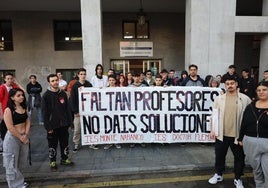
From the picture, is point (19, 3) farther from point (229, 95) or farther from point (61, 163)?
point (229, 95)

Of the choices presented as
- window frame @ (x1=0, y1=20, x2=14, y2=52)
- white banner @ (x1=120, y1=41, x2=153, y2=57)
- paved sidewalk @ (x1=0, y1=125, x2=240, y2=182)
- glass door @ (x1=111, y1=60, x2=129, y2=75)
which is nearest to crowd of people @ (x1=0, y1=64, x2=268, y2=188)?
paved sidewalk @ (x1=0, y1=125, x2=240, y2=182)

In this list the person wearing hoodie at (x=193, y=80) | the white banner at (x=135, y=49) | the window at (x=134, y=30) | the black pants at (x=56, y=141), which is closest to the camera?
the black pants at (x=56, y=141)

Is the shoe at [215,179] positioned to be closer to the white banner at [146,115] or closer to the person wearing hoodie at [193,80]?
the white banner at [146,115]

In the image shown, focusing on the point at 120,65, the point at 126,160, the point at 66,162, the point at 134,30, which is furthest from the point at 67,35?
the point at 126,160

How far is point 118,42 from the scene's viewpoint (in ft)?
40.4

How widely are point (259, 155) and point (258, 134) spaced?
0.30 metres

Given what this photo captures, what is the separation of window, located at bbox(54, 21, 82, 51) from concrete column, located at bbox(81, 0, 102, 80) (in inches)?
221

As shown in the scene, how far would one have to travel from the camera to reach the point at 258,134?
125 inches

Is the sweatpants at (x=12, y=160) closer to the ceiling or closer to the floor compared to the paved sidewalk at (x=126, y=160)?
closer to the ceiling

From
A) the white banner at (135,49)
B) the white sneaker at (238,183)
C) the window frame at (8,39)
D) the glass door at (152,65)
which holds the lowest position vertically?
the white sneaker at (238,183)

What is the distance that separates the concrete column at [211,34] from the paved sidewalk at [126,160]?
3.22 meters

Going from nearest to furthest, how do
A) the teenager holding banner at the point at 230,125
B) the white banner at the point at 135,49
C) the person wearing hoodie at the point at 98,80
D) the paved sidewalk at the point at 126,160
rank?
the teenager holding banner at the point at 230,125 → the paved sidewalk at the point at 126,160 → the person wearing hoodie at the point at 98,80 → the white banner at the point at 135,49

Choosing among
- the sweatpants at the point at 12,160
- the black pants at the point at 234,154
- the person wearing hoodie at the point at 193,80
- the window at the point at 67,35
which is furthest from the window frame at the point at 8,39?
the black pants at the point at 234,154

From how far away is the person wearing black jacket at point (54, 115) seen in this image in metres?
4.28
